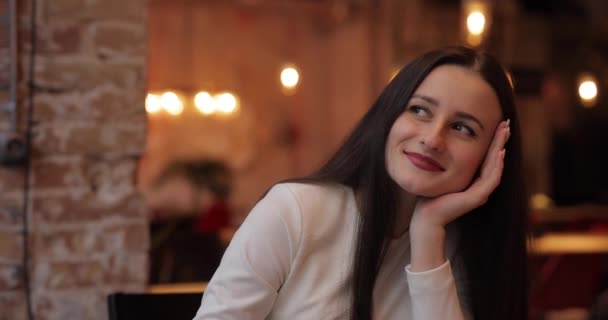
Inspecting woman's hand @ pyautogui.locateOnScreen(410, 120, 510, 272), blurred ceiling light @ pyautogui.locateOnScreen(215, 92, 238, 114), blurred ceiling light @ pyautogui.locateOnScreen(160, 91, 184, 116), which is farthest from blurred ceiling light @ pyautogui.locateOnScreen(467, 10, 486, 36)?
blurred ceiling light @ pyautogui.locateOnScreen(160, 91, 184, 116)

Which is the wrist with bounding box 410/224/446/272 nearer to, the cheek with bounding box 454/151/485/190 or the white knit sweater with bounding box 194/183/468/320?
the white knit sweater with bounding box 194/183/468/320

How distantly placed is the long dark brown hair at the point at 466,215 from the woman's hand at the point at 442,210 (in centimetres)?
7

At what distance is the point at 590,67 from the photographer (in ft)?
33.4

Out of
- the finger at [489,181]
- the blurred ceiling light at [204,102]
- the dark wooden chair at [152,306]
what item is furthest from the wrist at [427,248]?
the blurred ceiling light at [204,102]

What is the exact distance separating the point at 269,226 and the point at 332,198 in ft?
0.67

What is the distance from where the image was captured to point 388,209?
1887 millimetres

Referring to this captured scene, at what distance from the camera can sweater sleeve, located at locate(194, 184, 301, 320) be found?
5.59 feet

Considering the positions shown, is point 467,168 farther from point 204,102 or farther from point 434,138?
point 204,102

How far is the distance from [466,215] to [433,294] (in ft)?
1.14

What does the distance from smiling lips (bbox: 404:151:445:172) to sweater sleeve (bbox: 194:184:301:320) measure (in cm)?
29

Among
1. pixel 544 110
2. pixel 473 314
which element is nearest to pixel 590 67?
pixel 544 110

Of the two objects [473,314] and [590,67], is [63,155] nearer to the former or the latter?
[473,314]

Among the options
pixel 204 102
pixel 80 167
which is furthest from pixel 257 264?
pixel 204 102

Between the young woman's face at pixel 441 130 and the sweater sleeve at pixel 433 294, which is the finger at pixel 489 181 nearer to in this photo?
the young woman's face at pixel 441 130
